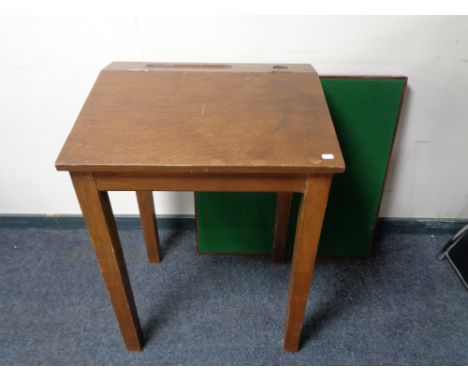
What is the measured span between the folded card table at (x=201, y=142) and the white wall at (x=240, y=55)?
115mm

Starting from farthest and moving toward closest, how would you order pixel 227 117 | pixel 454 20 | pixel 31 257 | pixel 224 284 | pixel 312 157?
1. pixel 31 257
2. pixel 224 284
3. pixel 454 20
4. pixel 227 117
5. pixel 312 157

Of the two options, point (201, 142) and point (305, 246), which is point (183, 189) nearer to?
point (201, 142)

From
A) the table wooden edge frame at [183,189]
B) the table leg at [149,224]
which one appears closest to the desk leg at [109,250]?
Result: the table wooden edge frame at [183,189]

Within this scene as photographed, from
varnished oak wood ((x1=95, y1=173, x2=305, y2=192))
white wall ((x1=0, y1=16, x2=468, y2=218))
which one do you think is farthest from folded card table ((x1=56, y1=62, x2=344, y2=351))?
white wall ((x1=0, y1=16, x2=468, y2=218))

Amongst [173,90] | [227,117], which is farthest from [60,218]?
[227,117]

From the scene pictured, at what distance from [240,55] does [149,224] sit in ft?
2.16

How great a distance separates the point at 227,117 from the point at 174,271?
2.60ft

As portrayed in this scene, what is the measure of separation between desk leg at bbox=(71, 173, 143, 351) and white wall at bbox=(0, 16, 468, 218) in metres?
0.55

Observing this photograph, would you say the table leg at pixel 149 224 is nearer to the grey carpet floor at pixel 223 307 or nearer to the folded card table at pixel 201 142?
the grey carpet floor at pixel 223 307

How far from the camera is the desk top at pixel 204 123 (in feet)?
2.56

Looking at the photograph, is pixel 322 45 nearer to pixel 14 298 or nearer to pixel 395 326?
pixel 395 326

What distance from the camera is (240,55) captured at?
119 cm

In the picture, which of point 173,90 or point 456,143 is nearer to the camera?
point 173,90

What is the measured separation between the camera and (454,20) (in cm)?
113
